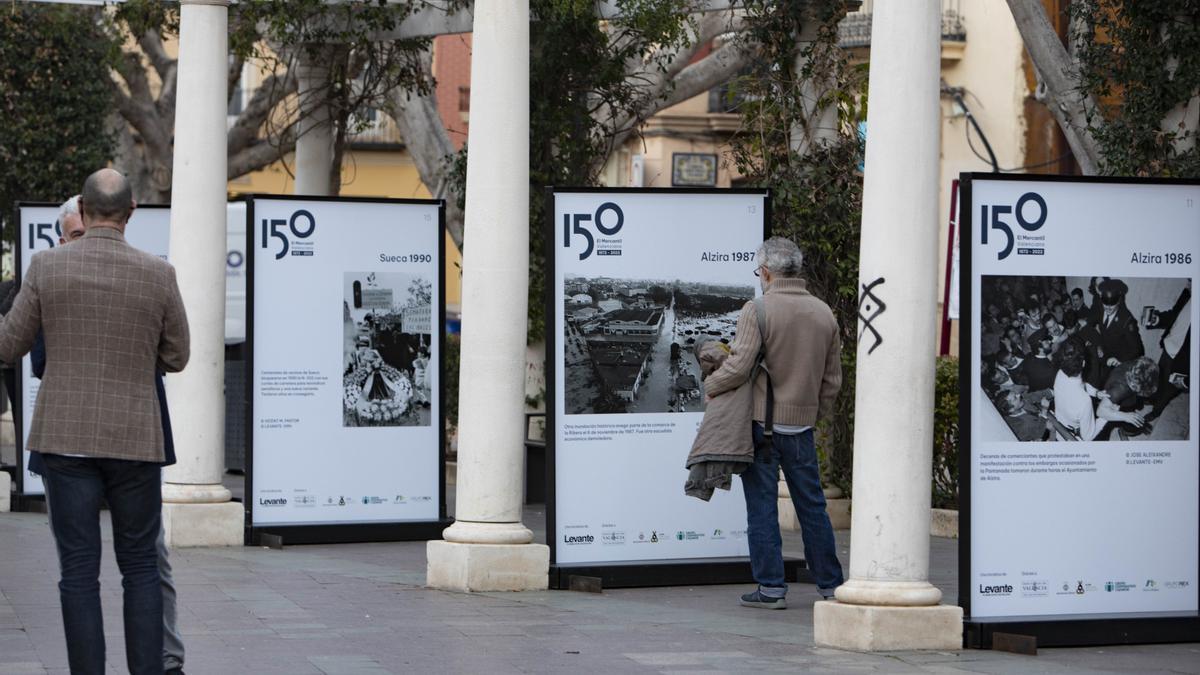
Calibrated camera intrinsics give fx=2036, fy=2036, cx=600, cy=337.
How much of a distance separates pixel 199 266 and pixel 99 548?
20.6ft

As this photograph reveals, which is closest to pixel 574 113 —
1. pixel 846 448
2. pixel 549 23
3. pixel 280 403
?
pixel 549 23

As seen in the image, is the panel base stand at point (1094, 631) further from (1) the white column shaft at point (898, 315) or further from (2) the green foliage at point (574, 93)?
(2) the green foliage at point (574, 93)

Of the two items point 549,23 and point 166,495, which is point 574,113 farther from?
point 166,495

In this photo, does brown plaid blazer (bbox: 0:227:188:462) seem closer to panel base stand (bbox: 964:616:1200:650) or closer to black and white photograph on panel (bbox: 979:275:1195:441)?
black and white photograph on panel (bbox: 979:275:1195:441)

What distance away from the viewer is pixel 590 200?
10.5 metres

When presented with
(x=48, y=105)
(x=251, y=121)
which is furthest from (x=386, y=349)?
(x=251, y=121)

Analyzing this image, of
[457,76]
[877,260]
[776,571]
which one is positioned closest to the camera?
[877,260]

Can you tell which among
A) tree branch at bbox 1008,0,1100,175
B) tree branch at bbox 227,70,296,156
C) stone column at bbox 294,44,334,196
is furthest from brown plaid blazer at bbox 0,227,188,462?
tree branch at bbox 227,70,296,156

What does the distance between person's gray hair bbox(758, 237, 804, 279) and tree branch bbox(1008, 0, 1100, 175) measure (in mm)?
3866

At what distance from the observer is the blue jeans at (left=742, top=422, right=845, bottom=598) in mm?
9898

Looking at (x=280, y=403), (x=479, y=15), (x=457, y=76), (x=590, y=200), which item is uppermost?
(x=457, y=76)

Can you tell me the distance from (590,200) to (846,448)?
4908mm

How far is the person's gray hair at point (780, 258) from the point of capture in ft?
32.7

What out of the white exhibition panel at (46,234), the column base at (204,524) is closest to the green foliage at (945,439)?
the column base at (204,524)
